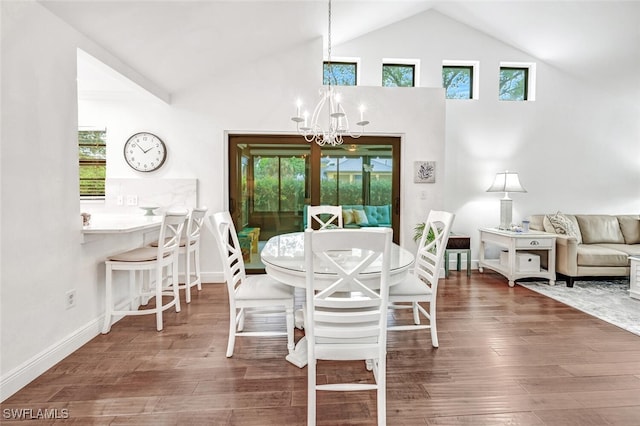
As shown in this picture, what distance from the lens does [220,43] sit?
3508 millimetres

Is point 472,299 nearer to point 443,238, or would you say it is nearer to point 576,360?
point 576,360

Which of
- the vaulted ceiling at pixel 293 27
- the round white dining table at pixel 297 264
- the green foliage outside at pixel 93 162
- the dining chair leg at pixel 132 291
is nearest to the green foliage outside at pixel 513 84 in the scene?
the vaulted ceiling at pixel 293 27

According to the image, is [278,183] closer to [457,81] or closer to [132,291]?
[132,291]

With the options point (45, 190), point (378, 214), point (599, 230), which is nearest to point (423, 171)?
point (378, 214)

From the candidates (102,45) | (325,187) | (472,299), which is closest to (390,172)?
(325,187)

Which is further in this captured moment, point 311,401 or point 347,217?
point 347,217

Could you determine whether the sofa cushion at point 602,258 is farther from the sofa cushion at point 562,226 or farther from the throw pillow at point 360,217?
the throw pillow at point 360,217

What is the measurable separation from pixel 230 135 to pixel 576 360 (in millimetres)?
4184

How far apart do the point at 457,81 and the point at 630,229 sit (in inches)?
129

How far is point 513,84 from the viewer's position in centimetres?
512

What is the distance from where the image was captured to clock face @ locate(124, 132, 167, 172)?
4047mm

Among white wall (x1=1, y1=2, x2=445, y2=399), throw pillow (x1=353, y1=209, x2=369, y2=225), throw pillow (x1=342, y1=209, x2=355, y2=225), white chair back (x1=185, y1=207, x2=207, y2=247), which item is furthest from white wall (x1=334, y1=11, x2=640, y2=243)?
white wall (x1=1, y1=2, x2=445, y2=399)

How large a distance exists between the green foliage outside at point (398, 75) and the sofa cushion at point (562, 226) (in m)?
2.76

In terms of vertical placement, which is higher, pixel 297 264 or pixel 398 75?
pixel 398 75
